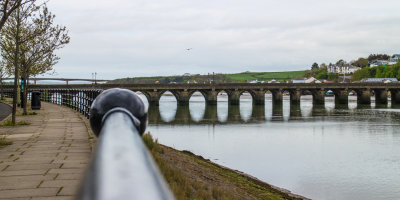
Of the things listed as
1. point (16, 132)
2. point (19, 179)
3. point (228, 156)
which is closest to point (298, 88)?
point (228, 156)

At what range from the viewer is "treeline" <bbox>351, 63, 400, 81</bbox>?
13600 cm

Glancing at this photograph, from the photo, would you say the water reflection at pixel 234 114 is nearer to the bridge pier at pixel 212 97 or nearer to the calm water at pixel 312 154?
the calm water at pixel 312 154

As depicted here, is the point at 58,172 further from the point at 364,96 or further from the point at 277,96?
the point at 364,96

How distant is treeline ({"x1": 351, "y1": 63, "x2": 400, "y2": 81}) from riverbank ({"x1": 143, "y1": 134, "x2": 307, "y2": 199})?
133098mm

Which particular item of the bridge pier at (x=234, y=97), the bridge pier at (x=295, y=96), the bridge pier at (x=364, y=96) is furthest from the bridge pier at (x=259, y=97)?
the bridge pier at (x=364, y=96)

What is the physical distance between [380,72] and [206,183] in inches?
5747

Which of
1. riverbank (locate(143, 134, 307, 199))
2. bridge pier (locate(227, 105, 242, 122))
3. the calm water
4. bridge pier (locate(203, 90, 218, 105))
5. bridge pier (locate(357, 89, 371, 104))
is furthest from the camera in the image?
bridge pier (locate(357, 89, 371, 104))

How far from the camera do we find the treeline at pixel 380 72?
446 feet

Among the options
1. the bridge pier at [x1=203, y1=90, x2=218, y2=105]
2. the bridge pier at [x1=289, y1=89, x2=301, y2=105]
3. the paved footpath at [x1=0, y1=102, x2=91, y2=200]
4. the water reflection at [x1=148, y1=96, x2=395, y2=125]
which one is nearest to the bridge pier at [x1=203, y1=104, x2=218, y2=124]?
the water reflection at [x1=148, y1=96, x2=395, y2=125]

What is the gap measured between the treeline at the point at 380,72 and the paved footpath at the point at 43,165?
13908cm

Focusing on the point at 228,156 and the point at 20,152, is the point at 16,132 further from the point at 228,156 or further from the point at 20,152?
the point at 228,156

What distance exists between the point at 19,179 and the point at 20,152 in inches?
106

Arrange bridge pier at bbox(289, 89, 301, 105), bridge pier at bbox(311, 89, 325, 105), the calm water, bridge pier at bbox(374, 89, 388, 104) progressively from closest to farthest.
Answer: the calm water < bridge pier at bbox(311, 89, 325, 105) < bridge pier at bbox(289, 89, 301, 105) < bridge pier at bbox(374, 89, 388, 104)

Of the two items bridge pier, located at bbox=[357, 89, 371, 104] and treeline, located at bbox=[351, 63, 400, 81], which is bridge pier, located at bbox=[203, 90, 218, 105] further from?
treeline, located at bbox=[351, 63, 400, 81]
